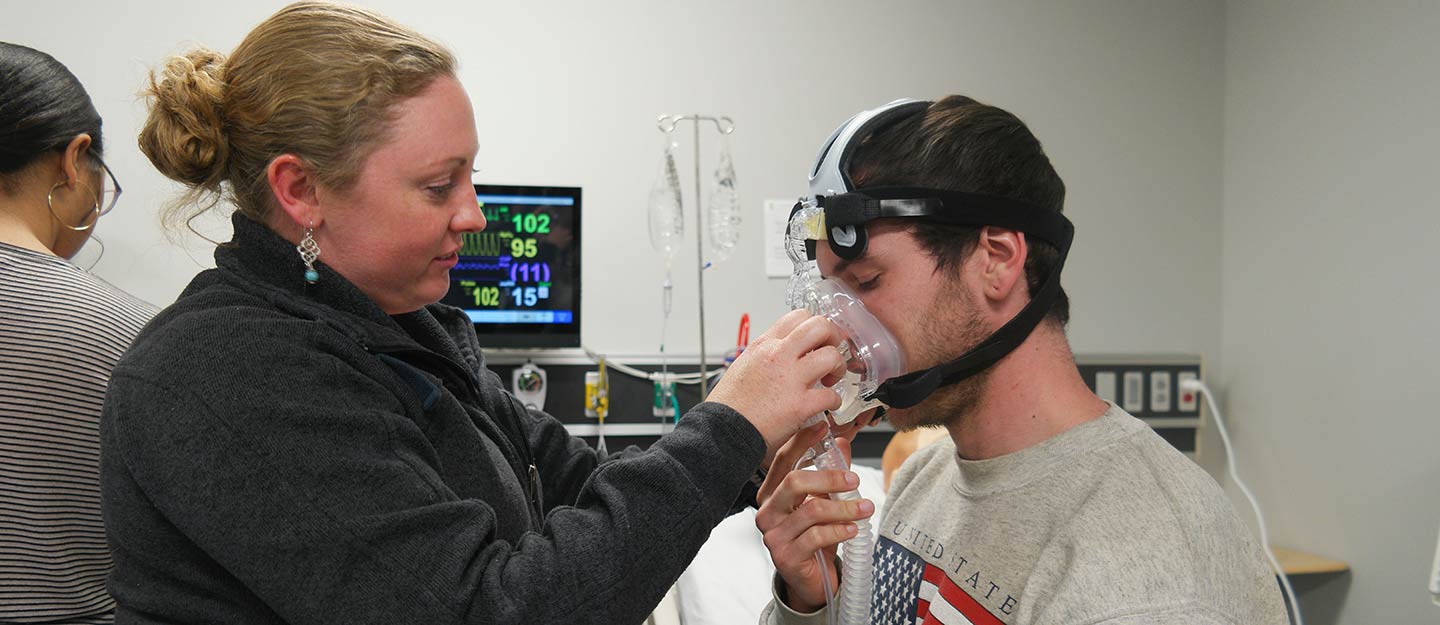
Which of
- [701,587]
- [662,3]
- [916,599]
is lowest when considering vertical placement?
[701,587]

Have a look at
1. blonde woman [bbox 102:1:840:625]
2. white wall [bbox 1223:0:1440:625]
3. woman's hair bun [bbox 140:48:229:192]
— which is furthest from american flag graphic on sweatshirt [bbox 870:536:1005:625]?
white wall [bbox 1223:0:1440:625]

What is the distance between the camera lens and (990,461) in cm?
132

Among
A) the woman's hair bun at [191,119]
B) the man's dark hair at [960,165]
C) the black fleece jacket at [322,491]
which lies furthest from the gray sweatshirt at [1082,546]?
the woman's hair bun at [191,119]

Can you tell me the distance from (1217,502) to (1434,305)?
2.10 m

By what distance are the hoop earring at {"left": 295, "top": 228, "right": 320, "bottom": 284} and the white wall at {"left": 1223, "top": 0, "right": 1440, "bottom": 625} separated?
2827 millimetres

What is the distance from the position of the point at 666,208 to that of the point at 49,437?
1.84m

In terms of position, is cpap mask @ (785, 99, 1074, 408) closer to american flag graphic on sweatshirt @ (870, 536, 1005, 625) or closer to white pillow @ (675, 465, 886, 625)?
american flag graphic on sweatshirt @ (870, 536, 1005, 625)

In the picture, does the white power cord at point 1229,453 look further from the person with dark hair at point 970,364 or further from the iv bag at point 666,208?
the person with dark hair at point 970,364

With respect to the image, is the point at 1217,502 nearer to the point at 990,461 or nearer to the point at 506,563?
the point at 990,461

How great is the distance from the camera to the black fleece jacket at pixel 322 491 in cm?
97

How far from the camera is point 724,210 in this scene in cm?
313

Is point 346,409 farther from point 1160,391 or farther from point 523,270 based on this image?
point 1160,391

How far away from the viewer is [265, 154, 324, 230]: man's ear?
1150 mm

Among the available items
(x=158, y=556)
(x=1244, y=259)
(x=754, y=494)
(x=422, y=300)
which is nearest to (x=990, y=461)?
(x=754, y=494)
